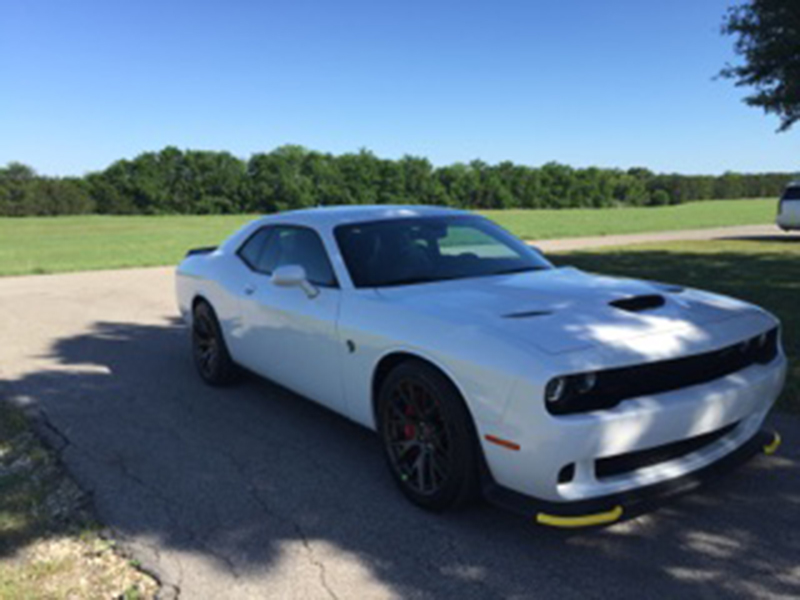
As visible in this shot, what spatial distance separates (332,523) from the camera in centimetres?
324

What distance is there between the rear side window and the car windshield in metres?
0.18

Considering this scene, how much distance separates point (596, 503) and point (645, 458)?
367mm

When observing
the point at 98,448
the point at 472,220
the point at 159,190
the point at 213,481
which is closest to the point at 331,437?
the point at 213,481

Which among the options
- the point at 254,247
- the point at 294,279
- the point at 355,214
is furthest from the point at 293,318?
the point at 254,247

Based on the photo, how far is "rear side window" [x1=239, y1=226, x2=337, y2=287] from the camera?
4.20m

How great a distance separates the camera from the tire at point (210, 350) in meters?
5.38

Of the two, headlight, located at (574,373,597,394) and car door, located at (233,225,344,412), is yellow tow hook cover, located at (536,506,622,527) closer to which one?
headlight, located at (574,373,597,394)

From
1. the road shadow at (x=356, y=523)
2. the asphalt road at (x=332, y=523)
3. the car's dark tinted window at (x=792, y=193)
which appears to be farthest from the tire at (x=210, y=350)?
the car's dark tinted window at (x=792, y=193)

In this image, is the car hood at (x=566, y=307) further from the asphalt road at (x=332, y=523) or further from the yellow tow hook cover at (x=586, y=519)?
the asphalt road at (x=332, y=523)

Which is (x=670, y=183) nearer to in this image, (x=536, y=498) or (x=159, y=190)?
(x=159, y=190)

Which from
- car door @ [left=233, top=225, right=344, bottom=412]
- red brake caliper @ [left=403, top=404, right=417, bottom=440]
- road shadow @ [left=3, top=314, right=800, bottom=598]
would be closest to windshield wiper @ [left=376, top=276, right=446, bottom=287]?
car door @ [left=233, top=225, right=344, bottom=412]

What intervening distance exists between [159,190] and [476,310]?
6127 centimetres

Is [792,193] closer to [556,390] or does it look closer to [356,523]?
[556,390]

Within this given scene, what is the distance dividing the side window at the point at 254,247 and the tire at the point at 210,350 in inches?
23.6
